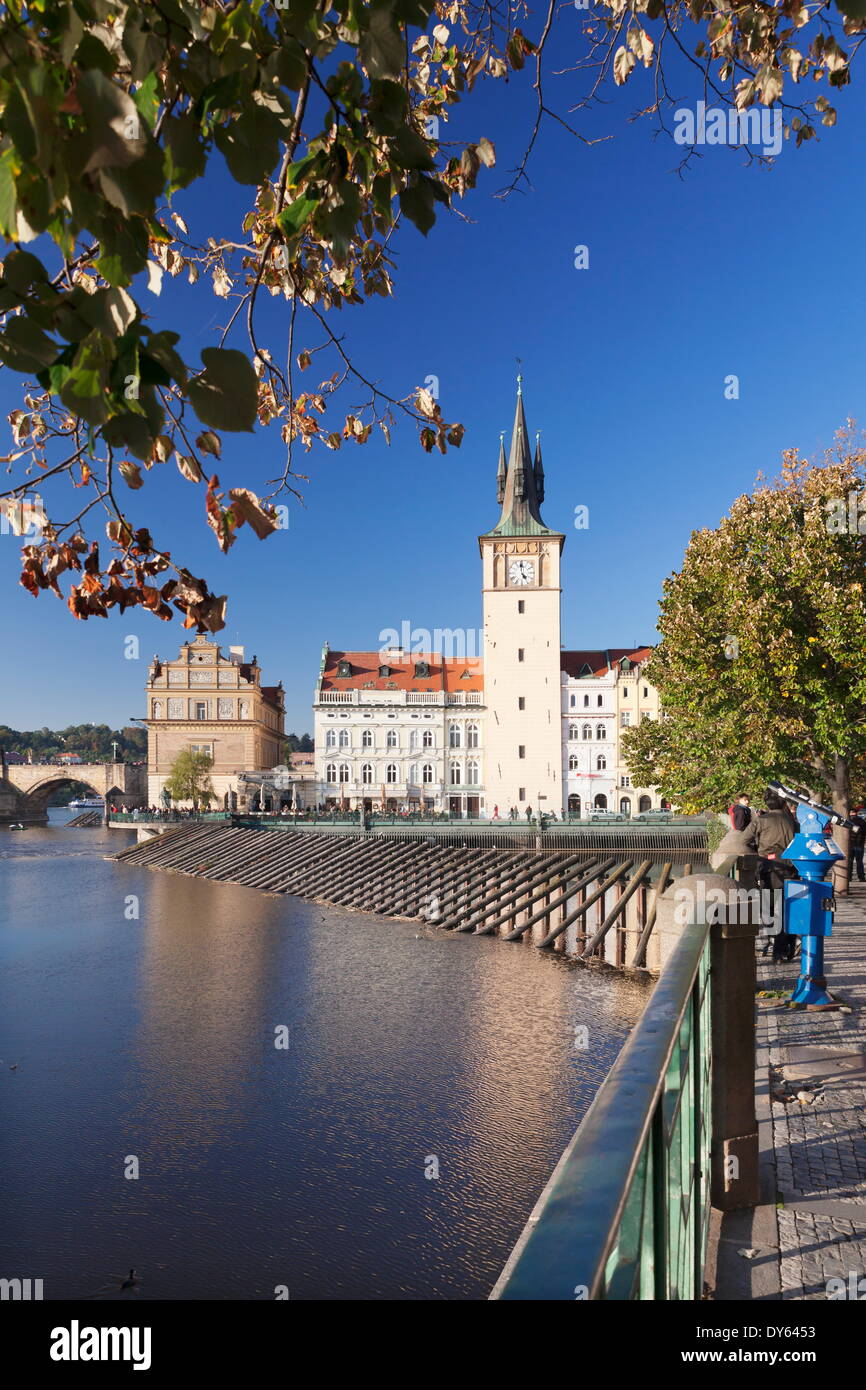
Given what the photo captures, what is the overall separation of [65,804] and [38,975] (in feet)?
518

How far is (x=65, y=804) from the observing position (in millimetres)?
165750

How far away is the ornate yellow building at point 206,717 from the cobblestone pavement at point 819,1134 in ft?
206

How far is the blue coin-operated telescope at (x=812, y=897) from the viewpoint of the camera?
342 inches

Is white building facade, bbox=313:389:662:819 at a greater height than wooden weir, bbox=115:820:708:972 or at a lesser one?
greater

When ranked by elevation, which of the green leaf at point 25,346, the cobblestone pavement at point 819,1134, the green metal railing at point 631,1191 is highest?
the green leaf at point 25,346

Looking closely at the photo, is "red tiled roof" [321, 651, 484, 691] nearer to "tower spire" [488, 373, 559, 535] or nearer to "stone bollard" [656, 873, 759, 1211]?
"tower spire" [488, 373, 559, 535]

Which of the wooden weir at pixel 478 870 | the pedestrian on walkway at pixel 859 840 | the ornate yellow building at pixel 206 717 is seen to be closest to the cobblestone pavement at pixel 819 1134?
the pedestrian on walkway at pixel 859 840

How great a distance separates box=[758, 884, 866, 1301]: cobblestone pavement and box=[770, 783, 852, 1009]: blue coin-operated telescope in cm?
26

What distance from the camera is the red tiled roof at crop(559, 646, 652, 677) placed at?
6366 cm

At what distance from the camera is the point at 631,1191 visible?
4.69 ft

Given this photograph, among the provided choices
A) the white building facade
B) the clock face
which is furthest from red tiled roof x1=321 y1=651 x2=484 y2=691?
the clock face

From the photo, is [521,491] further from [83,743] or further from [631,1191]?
[83,743]

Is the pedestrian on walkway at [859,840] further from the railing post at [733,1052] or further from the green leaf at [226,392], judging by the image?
the green leaf at [226,392]
